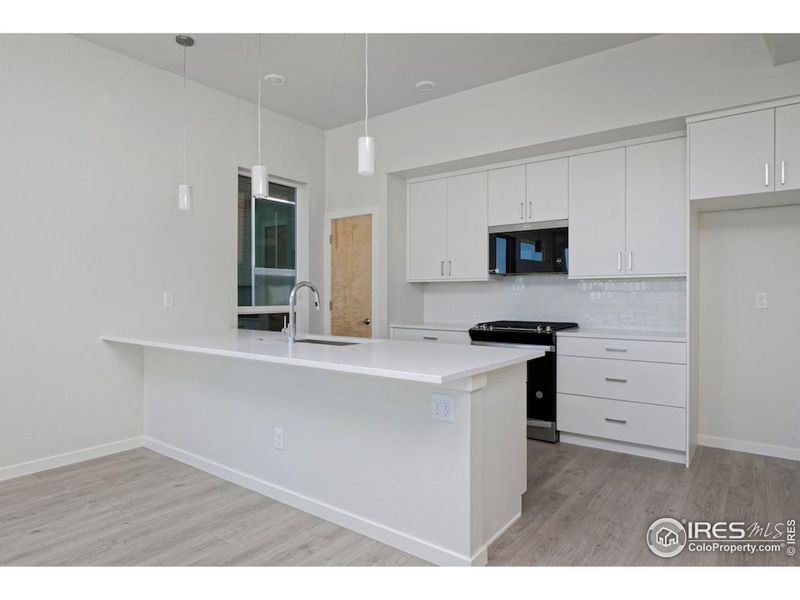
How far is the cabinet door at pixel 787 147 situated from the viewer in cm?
291

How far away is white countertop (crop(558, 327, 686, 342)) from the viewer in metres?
3.39

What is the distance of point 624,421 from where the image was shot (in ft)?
11.6

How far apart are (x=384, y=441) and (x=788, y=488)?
238 cm

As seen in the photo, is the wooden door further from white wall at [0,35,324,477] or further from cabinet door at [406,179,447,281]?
white wall at [0,35,324,477]

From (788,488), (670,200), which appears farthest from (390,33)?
(788,488)

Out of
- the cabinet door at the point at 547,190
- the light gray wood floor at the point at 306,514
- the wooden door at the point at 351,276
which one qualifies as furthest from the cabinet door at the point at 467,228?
the light gray wood floor at the point at 306,514

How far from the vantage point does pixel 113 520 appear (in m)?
2.52

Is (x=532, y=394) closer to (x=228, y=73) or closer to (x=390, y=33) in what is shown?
(x=390, y=33)

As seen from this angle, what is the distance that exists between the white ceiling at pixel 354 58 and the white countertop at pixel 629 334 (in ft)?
6.49

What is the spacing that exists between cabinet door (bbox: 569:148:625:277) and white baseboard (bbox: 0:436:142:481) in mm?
3548

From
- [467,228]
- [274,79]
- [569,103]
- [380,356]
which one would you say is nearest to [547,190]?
[569,103]

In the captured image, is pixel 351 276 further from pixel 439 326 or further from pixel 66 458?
pixel 66 458

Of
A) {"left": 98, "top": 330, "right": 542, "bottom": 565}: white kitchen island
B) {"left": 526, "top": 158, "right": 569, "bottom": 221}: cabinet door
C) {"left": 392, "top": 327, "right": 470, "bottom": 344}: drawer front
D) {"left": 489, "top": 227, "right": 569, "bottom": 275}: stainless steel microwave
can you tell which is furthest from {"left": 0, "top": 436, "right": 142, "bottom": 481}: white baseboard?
{"left": 526, "top": 158, "right": 569, "bottom": 221}: cabinet door

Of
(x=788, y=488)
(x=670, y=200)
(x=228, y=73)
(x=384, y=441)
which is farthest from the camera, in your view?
(x=228, y=73)
